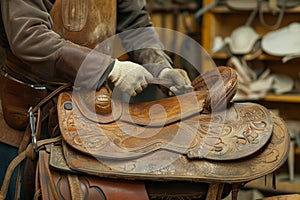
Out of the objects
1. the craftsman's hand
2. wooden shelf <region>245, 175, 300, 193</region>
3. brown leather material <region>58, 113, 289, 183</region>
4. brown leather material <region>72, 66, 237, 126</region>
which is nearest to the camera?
brown leather material <region>58, 113, 289, 183</region>

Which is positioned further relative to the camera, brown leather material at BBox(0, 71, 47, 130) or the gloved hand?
brown leather material at BBox(0, 71, 47, 130)

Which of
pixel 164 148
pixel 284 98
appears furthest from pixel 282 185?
pixel 164 148

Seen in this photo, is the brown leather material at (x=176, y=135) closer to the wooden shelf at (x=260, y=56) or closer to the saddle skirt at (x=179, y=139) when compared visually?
the saddle skirt at (x=179, y=139)

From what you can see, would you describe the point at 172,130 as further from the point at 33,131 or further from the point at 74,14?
the point at 74,14

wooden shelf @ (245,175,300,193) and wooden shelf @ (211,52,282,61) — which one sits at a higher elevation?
wooden shelf @ (211,52,282,61)

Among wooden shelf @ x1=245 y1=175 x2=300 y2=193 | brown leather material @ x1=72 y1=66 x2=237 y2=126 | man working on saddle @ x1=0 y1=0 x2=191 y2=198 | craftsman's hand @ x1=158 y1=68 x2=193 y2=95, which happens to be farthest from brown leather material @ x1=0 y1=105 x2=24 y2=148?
wooden shelf @ x1=245 y1=175 x2=300 y2=193

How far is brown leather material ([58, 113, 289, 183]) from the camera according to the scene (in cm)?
121

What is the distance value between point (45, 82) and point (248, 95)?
1.89 meters

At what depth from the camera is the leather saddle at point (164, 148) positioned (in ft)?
4.01

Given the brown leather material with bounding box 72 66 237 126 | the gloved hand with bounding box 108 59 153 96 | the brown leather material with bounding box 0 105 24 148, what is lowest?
the brown leather material with bounding box 0 105 24 148

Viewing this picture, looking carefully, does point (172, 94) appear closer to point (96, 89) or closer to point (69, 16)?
point (96, 89)

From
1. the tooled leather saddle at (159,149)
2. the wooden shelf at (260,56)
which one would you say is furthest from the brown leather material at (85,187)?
the wooden shelf at (260,56)

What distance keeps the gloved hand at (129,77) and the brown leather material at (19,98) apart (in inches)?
9.2

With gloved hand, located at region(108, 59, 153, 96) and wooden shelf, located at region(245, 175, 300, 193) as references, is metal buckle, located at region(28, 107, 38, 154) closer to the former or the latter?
gloved hand, located at region(108, 59, 153, 96)
